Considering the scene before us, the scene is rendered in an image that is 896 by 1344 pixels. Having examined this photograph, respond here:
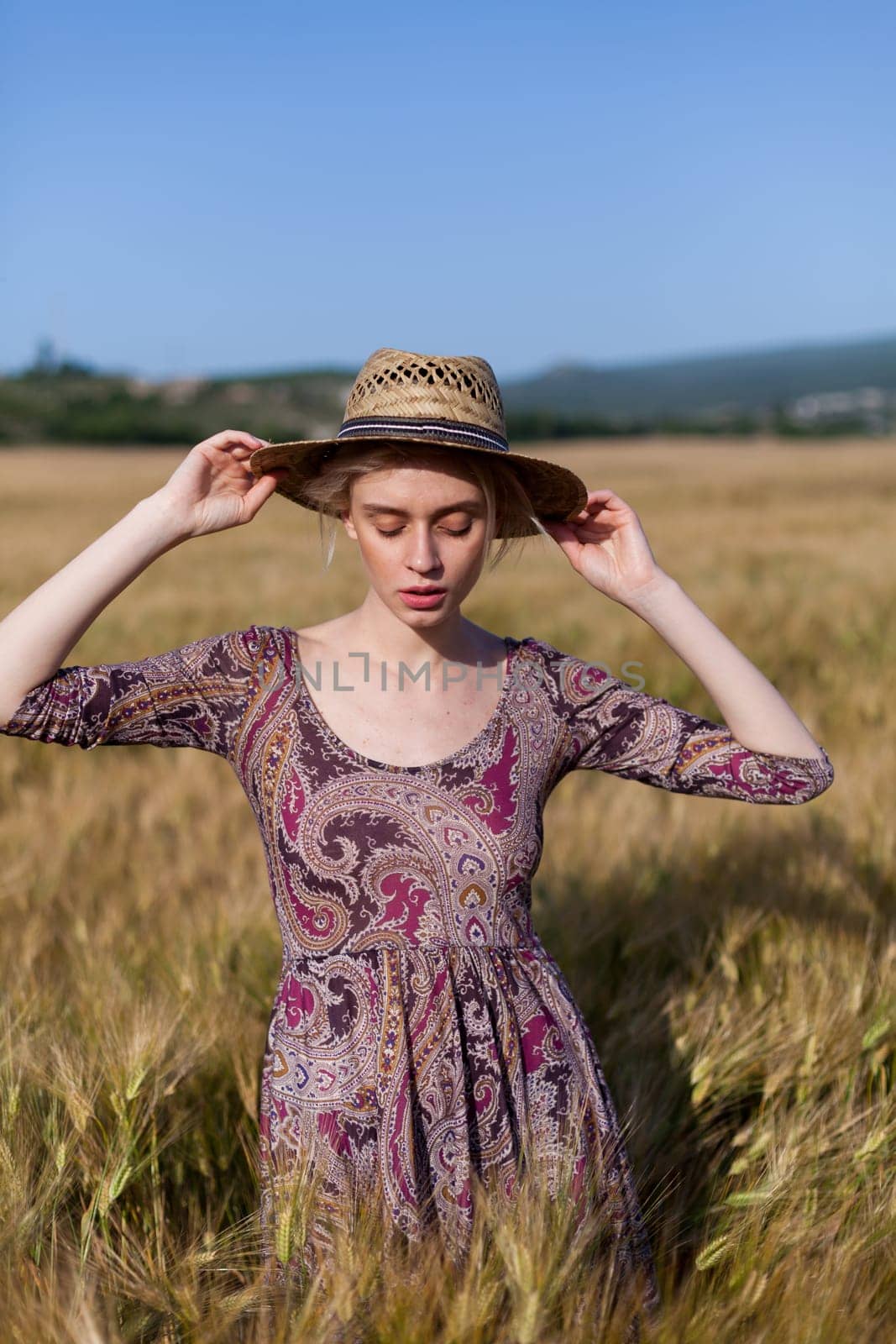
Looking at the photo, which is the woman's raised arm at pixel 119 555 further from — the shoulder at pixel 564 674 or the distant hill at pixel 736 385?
the distant hill at pixel 736 385

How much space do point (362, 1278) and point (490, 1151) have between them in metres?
0.31

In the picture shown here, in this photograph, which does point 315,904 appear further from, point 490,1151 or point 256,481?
point 256,481

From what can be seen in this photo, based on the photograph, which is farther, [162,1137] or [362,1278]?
[162,1137]

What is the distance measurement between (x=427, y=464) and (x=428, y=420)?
0.17 feet

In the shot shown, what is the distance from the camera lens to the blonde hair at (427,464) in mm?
1487

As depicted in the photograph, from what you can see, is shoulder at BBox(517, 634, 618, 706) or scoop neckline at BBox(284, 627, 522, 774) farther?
shoulder at BBox(517, 634, 618, 706)

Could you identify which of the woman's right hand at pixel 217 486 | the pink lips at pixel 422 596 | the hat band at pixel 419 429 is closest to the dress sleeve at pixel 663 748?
the pink lips at pixel 422 596

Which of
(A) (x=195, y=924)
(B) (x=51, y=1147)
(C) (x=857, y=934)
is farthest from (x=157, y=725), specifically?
(C) (x=857, y=934)

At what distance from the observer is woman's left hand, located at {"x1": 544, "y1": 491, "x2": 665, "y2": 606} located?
1.63 metres

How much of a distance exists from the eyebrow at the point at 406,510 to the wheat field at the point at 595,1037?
1.20ft

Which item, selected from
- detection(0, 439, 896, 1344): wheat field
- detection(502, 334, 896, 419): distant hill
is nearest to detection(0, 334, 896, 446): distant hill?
detection(0, 439, 896, 1344): wheat field

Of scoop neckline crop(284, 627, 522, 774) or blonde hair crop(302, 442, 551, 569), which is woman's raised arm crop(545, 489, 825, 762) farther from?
scoop neckline crop(284, 627, 522, 774)

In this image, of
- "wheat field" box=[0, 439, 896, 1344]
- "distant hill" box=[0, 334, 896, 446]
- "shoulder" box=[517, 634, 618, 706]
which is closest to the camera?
"wheat field" box=[0, 439, 896, 1344]

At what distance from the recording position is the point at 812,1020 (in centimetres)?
220
